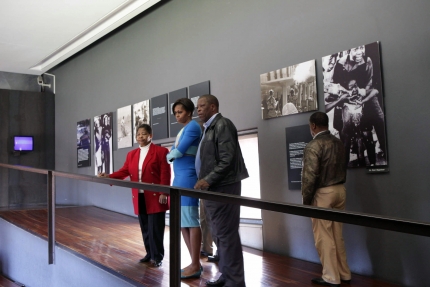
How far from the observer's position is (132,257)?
3.70 m

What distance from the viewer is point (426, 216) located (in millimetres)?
3229

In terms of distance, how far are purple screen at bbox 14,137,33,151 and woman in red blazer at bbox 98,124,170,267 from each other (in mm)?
7277

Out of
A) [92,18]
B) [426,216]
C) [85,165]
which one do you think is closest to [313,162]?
[426,216]

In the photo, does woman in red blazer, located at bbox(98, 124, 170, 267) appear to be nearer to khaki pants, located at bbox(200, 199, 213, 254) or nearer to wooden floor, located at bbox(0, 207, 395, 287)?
wooden floor, located at bbox(0, 207, 395, 287)

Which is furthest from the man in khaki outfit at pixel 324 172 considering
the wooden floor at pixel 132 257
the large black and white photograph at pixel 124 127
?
the large black and white photograph at pixel 124 127

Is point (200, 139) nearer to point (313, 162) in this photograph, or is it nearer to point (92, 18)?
point (313, 162)

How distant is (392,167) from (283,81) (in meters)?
1.52

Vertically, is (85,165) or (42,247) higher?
(85,165)

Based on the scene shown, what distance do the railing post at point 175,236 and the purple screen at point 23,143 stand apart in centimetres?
880

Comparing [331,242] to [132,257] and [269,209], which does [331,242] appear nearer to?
[269,209]

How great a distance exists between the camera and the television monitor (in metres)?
9.96

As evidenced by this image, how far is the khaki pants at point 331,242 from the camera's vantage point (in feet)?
9.13

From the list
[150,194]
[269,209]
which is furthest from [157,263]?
[269,209]

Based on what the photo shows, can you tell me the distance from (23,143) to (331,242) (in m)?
9.00
